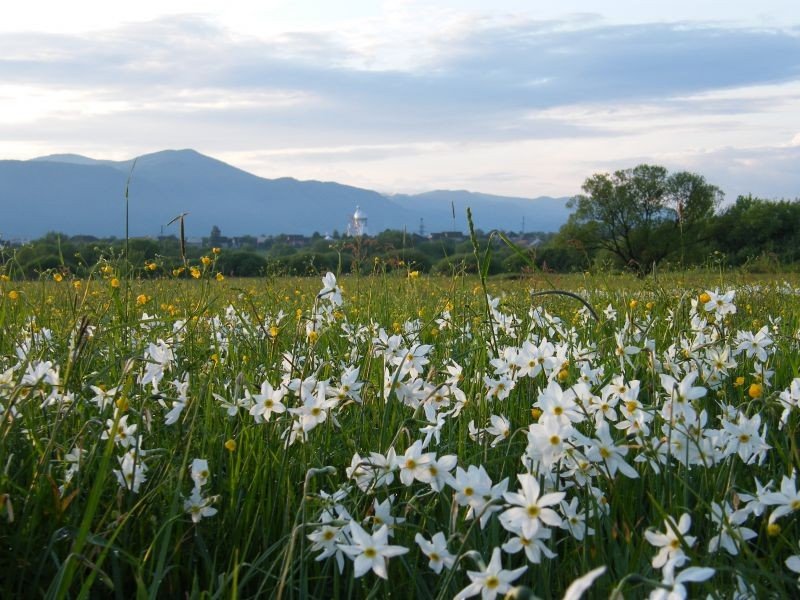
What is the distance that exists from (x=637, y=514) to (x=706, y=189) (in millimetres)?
62560

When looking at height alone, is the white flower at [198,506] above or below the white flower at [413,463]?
below

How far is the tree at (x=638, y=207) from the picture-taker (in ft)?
190

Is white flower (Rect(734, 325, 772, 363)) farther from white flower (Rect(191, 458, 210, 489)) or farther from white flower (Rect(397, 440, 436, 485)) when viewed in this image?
white flower (Rect(191, 458, 210, 489))

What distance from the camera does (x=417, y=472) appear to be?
208 cm

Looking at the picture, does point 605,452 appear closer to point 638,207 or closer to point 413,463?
point 413,463

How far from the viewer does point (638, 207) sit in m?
60.8

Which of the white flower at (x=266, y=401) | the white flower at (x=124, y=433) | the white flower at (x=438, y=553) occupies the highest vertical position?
the white flower at (x=266, y=401)

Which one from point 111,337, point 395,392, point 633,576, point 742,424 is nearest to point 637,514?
point 742,424

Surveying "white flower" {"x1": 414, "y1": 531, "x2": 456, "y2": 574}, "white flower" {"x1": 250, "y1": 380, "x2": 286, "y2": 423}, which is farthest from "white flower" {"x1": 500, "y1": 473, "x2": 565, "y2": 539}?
"white flower" {"x1": 250, "y1": 380, "x2": 286, "y2": 423}

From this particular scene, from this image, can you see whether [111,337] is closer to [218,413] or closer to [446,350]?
[218,413]

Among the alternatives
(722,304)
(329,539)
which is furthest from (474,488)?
(722,304)

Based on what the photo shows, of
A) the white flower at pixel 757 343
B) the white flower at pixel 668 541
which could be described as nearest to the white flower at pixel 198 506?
the white flower at pixel 668 541

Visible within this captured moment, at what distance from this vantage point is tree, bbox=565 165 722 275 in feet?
190

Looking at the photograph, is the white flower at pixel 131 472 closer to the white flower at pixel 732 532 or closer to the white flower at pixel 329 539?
the white flower at pixel 329 539
